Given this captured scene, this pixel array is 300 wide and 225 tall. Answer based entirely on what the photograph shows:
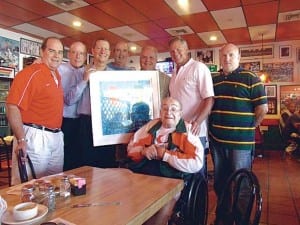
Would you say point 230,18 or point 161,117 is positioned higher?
point 230,18

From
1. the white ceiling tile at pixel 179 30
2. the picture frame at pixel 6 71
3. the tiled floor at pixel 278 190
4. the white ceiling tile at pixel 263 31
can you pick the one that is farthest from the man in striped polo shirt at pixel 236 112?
the picture frame at pixel 6 71

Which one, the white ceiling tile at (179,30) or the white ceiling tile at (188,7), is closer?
the white ceiling tile at (188,7)

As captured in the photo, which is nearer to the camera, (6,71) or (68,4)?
(68,4)

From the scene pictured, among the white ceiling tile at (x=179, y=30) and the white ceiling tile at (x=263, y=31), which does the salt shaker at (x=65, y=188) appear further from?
the white ceiling tile at (x=263, y=31)

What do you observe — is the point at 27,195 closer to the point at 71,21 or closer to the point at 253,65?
the point at 71,21

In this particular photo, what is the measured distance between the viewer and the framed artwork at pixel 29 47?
6.08 m

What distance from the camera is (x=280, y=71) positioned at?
7094mm

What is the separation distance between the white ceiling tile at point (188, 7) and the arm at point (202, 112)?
94.2 inches

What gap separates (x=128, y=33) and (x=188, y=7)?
183cm

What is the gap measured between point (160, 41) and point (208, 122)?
442 cm

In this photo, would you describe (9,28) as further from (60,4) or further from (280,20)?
(280,20)

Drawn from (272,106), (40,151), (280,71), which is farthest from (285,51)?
(40,151)

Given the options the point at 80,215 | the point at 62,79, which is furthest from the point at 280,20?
the point at 80,215

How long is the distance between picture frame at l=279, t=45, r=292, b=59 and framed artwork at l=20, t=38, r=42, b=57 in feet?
19.7
